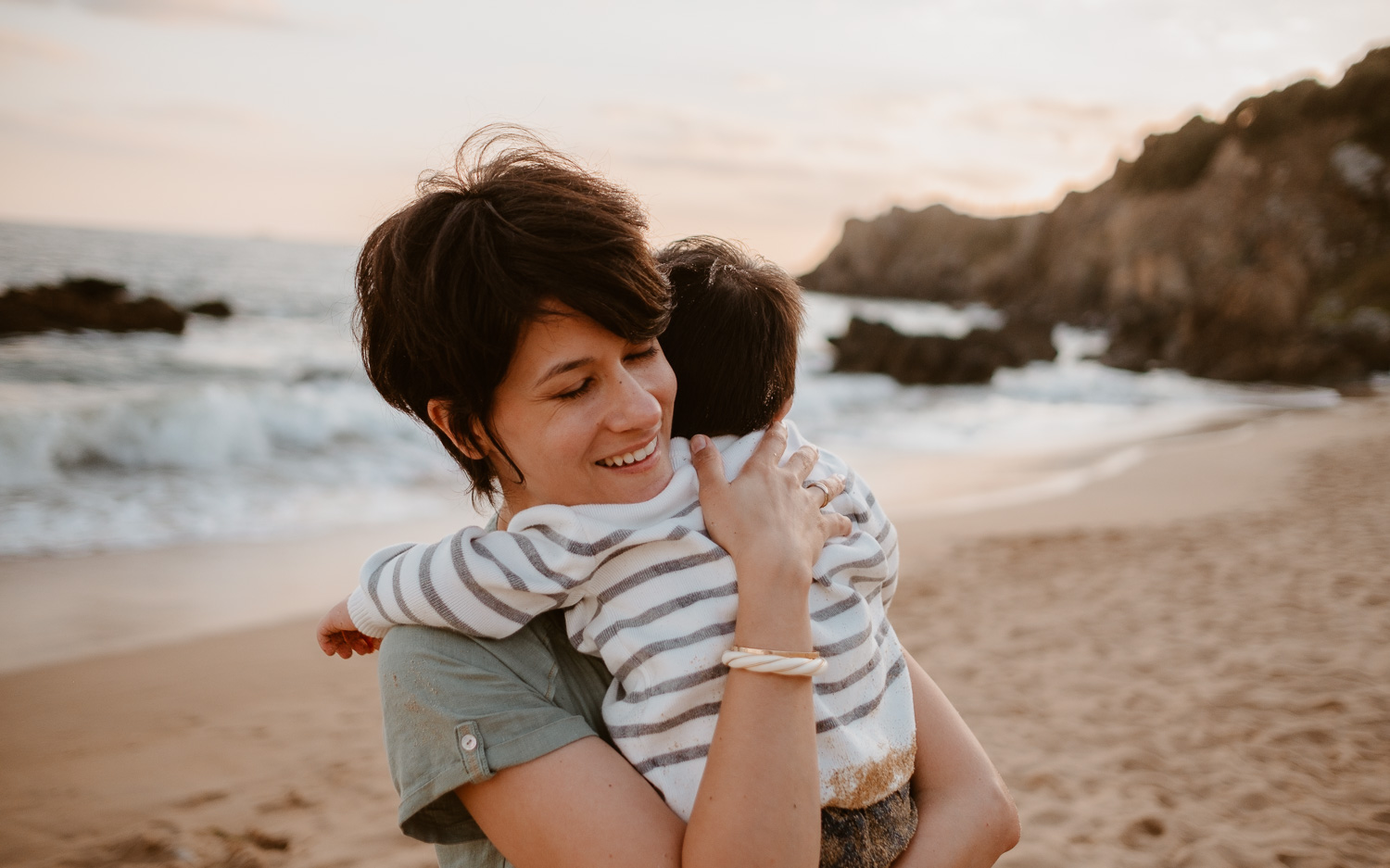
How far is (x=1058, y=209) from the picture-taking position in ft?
190

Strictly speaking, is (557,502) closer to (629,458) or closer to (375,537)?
(629,458)

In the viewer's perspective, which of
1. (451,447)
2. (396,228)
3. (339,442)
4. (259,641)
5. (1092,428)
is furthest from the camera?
(1092,428)

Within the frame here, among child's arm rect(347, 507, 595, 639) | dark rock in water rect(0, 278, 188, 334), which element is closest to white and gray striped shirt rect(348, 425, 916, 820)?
child's arm rect(347, 507, 595, 639)

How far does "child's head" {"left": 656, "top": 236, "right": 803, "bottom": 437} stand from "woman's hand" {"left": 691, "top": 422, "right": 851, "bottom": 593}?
10 centimetres

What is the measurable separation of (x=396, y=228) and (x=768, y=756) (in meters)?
0.91

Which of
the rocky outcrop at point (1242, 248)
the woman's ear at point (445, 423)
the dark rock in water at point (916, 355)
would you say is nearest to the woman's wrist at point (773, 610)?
the woman's ear at point (445, 423)

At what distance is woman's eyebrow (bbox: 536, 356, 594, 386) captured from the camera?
134cm

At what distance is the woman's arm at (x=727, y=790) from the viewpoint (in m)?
1.19

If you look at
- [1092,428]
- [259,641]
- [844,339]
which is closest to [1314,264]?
[844,339]

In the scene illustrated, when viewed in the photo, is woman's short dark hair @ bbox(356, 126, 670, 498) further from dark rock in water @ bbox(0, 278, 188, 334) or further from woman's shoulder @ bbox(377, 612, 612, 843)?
dark rock in water @ bbox(0, 278, 188, 334)

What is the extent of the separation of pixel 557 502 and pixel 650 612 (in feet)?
0.82

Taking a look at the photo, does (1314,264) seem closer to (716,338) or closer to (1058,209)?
(1058,209)

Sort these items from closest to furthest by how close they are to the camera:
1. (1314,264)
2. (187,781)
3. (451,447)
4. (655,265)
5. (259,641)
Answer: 1. (655,265)
2. (451,447)
3. (187,781)
4. (259,641)
5. (1314,264)

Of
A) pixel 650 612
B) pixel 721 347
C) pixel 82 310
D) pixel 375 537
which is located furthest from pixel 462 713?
pixel 82 310
